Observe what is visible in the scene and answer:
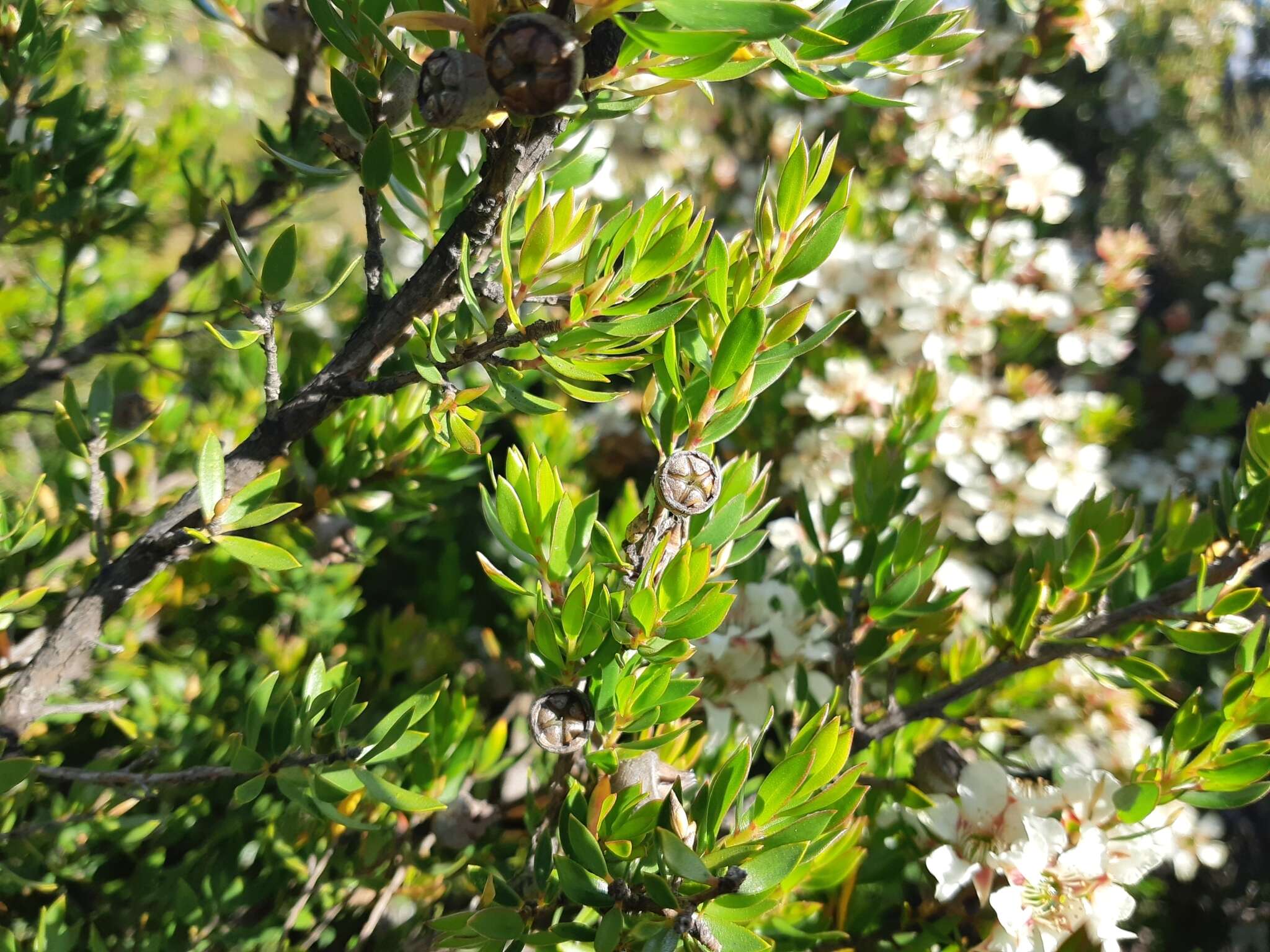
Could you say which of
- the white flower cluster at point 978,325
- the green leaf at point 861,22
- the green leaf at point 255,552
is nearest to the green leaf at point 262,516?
the green leaf at point 255,552

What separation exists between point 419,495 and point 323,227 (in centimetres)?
353

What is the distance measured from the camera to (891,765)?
0.72 meters

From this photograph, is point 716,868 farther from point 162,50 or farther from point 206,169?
point 162,50

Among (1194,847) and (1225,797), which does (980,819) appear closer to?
(1225,797)

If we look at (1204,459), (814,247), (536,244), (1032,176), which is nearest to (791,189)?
(814,247)

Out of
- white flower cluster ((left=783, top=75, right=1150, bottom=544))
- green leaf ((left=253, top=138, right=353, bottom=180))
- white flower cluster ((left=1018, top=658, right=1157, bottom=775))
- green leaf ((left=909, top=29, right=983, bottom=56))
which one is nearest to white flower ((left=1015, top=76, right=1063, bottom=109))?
white flower cluster ((left=783, top=75, right=1150, bottom=544))

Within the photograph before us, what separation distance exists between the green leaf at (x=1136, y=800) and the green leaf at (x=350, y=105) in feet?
2.09

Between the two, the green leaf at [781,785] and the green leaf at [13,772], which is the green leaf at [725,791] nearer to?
the green leaf at [781,785]

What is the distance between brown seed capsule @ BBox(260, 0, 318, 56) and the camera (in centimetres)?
65

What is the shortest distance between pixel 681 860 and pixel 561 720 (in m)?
0.09

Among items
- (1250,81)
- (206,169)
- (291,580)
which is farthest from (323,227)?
(1250,81)

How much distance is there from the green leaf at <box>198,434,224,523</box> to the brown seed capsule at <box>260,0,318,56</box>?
416mm

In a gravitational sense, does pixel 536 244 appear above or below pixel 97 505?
above

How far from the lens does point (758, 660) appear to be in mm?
715
